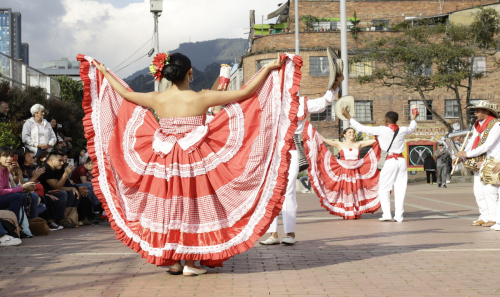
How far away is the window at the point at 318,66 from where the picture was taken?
144ft

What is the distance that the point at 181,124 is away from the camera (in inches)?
233

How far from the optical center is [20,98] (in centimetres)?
1534

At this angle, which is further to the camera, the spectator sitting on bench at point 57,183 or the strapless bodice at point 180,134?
the spectator sitting on bench at point 57,183

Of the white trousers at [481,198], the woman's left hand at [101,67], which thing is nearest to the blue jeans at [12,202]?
the woman's left hand at [101,67]

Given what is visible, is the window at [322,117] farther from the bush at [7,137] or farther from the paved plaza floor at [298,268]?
the paved plaza floor at [298,268]

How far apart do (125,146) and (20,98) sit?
1021 cm

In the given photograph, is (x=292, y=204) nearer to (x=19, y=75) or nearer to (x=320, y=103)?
(x=320, y=103)

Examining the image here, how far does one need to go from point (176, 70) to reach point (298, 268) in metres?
2.34

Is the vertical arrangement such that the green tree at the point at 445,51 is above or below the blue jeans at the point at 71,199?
above

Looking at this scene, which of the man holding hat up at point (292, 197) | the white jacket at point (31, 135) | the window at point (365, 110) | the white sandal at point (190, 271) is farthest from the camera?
the window at point (365, 110)

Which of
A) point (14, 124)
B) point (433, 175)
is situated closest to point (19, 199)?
point (14, 124)

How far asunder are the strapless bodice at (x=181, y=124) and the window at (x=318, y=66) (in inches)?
1523

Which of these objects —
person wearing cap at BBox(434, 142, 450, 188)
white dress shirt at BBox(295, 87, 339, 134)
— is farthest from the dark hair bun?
person wearing cap at BBox(434, 142, 450, 188)

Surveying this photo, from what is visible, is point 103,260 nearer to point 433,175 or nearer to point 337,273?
point 337,273
